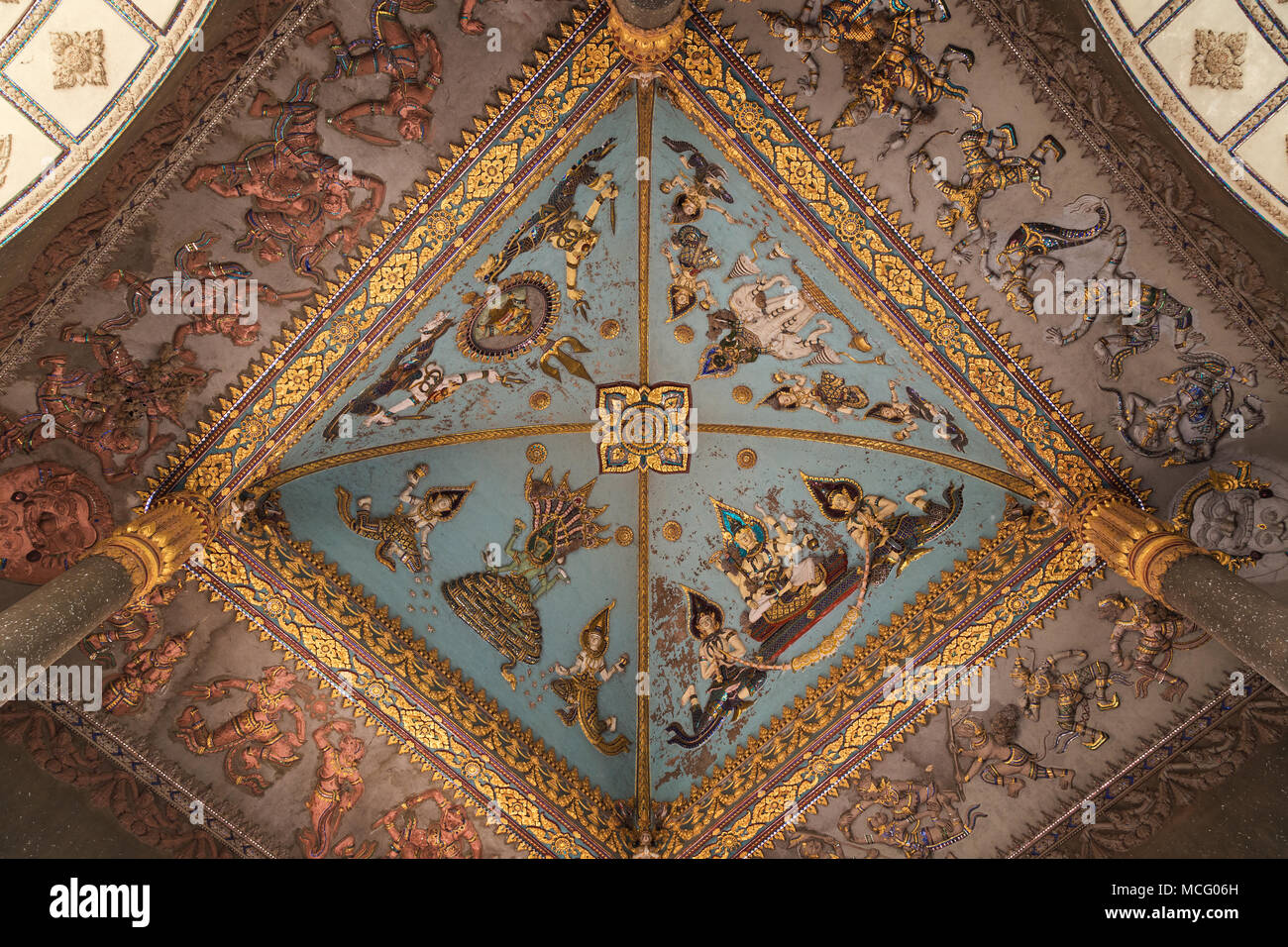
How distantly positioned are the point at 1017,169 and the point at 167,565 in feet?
20.5

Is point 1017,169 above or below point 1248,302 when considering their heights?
above

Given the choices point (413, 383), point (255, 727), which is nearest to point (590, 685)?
point (255, 727)

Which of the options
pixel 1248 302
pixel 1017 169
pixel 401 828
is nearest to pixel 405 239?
pixel 1017 169

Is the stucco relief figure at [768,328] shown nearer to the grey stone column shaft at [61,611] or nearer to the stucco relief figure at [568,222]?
the stucco relief figure at [568,222]

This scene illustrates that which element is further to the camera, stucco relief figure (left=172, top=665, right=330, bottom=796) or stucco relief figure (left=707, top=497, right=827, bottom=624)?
stucco relief figure (left=707, top=497, right=827, bottom=624)

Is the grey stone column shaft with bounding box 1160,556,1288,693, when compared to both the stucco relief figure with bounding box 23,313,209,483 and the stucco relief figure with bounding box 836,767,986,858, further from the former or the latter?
the stucco relief figure with bounding box 23,313,209,483

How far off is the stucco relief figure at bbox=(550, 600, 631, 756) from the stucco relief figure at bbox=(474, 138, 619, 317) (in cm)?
367

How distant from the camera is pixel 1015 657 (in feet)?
23.8

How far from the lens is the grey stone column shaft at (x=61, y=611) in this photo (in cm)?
468

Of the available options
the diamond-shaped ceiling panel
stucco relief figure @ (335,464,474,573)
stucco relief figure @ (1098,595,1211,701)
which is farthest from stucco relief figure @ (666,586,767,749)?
stucco relief figure @ (1098,595,1211,701)

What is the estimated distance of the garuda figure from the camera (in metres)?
8.47

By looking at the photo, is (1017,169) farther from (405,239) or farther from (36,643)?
(36,643)

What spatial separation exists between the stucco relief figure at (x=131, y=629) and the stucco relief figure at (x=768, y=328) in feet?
16.2

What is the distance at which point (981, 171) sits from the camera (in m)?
5.88
